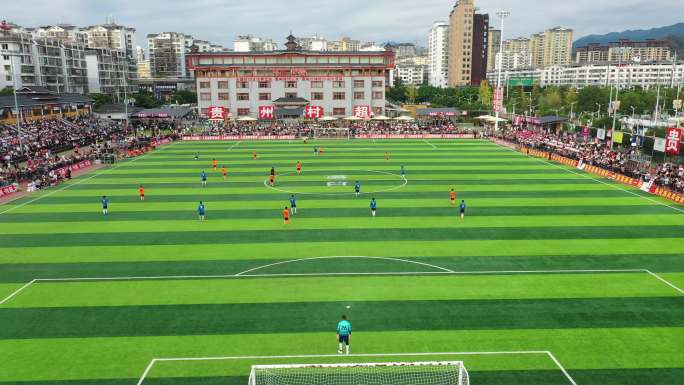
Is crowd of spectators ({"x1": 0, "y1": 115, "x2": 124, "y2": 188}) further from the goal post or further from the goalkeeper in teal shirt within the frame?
the goalkeeper in teal shirt

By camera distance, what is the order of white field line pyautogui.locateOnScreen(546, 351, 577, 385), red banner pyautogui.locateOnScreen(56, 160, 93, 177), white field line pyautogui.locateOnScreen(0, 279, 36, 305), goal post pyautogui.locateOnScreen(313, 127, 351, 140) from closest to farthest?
white field line pyautogui.locateOnScreen(546, 351, 577, 385)
white field line pyautogui.locateOnScreen(0, 279, 36, 305)
red banner pyautogui.locateOnScreen(56, 160, 93, 177)
goal post pyautogui.locateOnScreen(313, 127, 351, 140)

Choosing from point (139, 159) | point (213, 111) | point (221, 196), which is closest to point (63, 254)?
point (221, 196)

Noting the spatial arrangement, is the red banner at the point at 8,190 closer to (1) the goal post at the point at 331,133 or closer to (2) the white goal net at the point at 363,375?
(2) the white goal net at the point at 363,375

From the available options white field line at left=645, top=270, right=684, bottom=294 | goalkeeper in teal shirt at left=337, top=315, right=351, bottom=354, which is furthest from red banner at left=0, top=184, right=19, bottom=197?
white field line at left=645, top=270, right=684, bottom=294

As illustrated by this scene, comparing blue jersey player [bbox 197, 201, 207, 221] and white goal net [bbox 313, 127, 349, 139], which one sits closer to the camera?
blue jersey player [bbox 197, 201, 207, 221]

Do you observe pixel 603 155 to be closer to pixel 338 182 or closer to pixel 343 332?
pixel 338 182

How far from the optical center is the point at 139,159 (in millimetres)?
62344

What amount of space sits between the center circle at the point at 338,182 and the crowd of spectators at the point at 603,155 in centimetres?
2059

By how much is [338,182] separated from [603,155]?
3033 centimetres

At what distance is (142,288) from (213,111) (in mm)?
70905

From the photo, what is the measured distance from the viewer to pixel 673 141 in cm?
4394

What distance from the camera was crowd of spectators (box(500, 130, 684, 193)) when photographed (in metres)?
42.9

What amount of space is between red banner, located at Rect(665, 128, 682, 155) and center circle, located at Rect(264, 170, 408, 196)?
75.2ft

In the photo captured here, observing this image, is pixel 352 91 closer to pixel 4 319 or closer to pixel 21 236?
pixel 21 236
